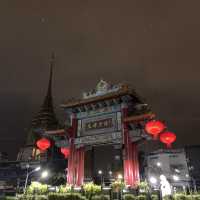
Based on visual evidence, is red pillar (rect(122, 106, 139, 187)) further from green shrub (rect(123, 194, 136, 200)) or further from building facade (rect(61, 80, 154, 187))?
green shrub (rect(123, 194, 136, 200))

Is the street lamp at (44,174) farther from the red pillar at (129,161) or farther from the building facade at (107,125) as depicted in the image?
the red pillar at (129,161)

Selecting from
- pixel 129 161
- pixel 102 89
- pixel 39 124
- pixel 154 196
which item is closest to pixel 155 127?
pixel 129 161

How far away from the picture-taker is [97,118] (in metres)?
17.6

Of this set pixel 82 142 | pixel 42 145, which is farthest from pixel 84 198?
pixel 42 145

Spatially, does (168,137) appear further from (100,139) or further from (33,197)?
(33,197)

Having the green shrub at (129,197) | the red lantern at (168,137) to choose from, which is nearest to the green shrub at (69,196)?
the green shrub at (129,197)

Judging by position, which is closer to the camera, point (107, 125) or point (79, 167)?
point (79, 167)

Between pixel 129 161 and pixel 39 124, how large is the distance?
29.6 metres

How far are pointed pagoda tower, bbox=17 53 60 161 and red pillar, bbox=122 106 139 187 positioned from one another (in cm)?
→ 2160

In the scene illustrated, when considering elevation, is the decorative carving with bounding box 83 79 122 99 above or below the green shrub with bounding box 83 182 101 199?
above

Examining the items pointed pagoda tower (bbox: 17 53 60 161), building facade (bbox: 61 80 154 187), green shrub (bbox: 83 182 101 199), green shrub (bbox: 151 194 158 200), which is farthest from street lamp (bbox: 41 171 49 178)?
green shrub (bbox: 151 194 158 200)

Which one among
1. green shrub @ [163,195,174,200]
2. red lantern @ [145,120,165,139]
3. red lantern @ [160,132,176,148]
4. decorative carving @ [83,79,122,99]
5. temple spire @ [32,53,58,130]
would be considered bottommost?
green shrub @ [163,195,174,200]

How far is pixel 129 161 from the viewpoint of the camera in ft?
48.1

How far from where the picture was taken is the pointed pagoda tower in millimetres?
35781
